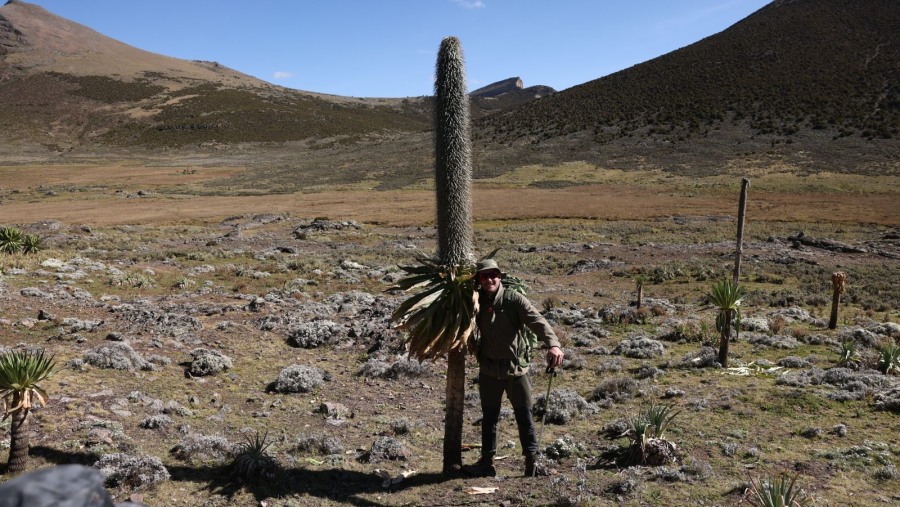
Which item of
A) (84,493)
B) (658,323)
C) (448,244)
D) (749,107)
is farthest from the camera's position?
(749,107)

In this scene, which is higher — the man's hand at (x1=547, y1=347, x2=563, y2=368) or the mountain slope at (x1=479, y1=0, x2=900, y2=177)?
the mountain slope at (x1=479, y1=0, x2=900, y2=177)

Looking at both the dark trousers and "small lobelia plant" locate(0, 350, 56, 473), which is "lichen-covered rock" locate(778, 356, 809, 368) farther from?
"small lobelia plant" locate(0, 350, 56, 473)

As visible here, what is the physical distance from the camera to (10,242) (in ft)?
67.2

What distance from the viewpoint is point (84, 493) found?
1.98 m

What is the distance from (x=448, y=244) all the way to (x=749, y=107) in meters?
81.2

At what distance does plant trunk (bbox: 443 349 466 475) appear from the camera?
20.1ft

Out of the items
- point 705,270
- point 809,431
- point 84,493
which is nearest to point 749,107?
point 705,270

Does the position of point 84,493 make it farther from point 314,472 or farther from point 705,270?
point 705,270

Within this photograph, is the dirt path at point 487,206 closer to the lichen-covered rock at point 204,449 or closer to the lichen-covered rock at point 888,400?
the lichen-covered rock at point 888,400

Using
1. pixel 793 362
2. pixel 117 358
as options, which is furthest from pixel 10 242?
pixel 793 362

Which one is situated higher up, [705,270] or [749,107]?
[749,107]

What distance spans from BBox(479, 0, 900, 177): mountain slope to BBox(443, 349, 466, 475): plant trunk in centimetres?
6571

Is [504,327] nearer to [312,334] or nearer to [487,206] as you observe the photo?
[312,334]

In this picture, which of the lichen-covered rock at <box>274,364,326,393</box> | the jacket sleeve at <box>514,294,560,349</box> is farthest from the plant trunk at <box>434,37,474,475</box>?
the lichen-covered rock at <box>274,364,326,393</box>
